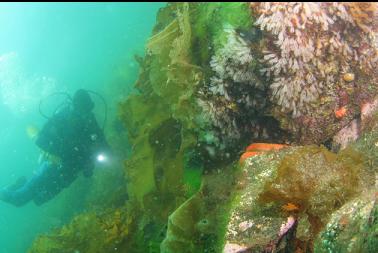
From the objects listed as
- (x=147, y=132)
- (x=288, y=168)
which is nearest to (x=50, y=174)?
(x=147, y=132)

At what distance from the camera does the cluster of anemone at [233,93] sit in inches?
130

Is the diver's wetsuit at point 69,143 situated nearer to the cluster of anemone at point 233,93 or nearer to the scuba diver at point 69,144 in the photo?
the scuba diver at point 69,144

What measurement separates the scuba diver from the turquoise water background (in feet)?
11.2

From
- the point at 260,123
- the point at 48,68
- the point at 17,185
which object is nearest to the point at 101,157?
the point at 17,185

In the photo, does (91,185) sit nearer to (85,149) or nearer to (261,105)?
(85,149)

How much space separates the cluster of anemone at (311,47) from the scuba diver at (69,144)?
19.6 ft

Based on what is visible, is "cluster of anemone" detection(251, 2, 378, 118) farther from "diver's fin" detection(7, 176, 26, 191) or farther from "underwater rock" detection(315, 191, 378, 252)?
"diver's fin" detection(7, 176, 26, 191)

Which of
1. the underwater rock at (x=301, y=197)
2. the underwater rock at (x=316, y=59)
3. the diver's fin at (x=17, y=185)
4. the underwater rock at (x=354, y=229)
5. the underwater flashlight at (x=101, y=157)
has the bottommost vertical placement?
the diver's fin at (x=17, y=185)

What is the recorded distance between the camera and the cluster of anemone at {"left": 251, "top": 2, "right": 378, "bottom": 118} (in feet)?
10.1

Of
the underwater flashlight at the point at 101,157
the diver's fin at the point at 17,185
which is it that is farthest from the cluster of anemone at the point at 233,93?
the diver's fin at the point at 17,185

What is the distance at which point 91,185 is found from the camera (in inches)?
467

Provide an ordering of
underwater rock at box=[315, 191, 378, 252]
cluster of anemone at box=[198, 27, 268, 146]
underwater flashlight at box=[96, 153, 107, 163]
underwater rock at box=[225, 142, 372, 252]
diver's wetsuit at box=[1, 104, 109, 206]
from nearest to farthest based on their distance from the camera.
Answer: underwater rock at box=[315, 191, 378, 252], underwater rock at box=[225, 142, 372, 252], cluster of anemone at box=[198, 27, 268, 146], diver's wetsuit at box=[1, 104, 109, 206], underwater flashlight at box=[96, 153, 107, 163]

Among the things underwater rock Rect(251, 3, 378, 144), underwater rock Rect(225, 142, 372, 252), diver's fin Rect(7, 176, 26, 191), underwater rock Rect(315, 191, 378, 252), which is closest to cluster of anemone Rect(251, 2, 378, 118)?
underwater rock Rect(251, 3, 378, 144)

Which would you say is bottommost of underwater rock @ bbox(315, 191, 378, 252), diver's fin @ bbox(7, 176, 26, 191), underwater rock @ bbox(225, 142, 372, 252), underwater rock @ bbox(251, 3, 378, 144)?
diver's fin @ bbox(7, 176, 26, 191)
